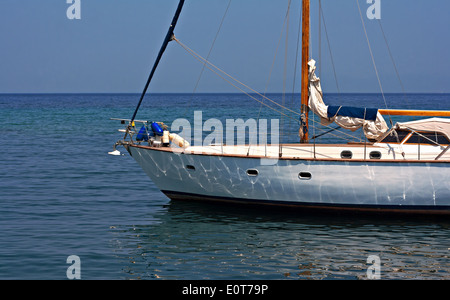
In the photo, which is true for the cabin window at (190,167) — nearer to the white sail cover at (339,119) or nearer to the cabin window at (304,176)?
the cabin window at (304,176)

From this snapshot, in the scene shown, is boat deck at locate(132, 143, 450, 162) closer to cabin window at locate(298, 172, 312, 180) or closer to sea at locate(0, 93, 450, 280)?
cabin window at locate(298, 172, 312, 180)

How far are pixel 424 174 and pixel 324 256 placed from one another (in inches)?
177

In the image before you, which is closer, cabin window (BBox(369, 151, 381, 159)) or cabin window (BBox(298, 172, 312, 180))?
→ cabin window (BBox(298, 172, 312, 180))

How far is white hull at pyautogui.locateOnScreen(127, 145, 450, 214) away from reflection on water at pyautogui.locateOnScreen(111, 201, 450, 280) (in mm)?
537

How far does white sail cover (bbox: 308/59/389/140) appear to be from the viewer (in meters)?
19.3

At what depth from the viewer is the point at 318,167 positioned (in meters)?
17.6

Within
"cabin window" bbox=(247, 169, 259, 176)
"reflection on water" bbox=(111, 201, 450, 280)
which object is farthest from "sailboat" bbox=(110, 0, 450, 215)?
"reflection on water" bbox=(111, 201, 450, 280)

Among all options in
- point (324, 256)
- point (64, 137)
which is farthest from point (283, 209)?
point (64, 137)

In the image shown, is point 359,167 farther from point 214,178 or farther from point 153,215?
point 153,215

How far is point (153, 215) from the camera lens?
19.1 meters

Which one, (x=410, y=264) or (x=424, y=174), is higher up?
(x=424, y=174)

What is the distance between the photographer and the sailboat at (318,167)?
1748 centimetres
